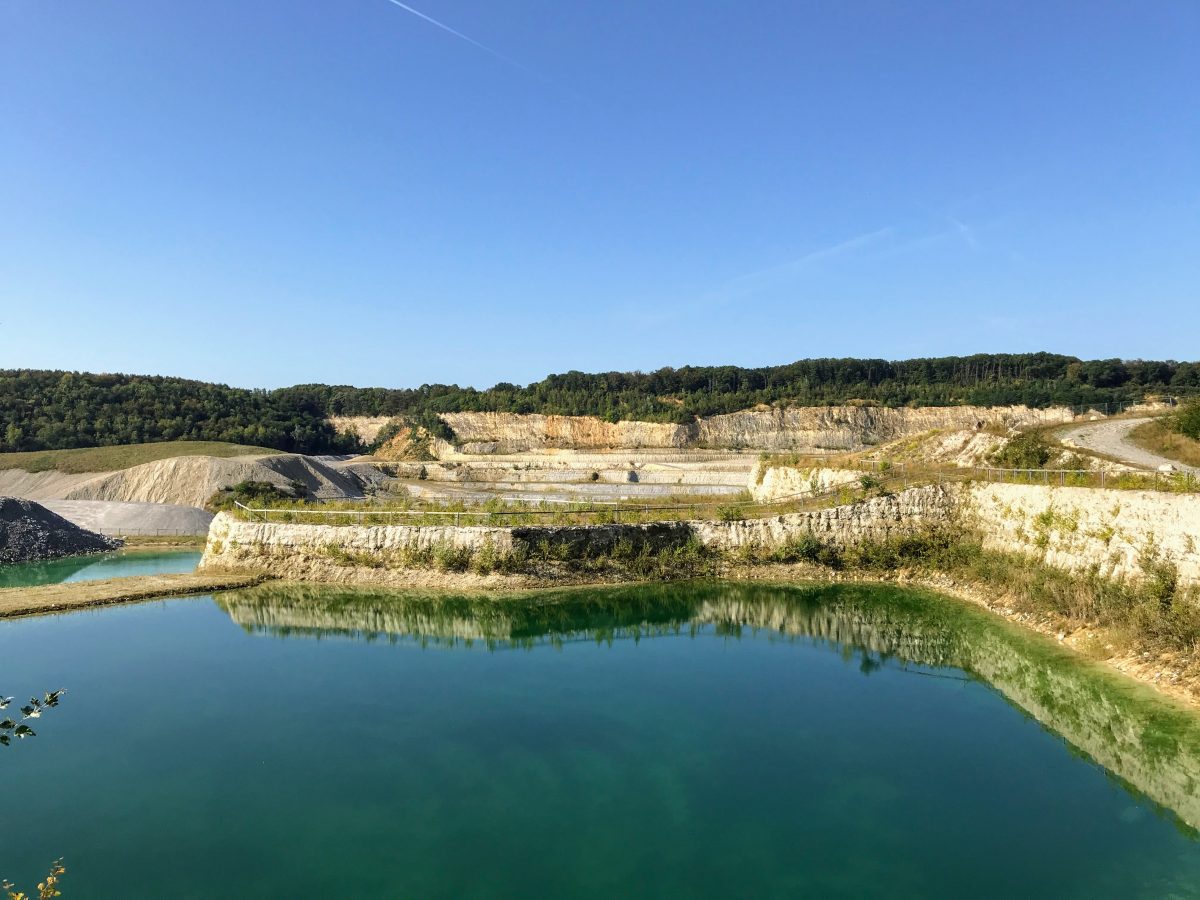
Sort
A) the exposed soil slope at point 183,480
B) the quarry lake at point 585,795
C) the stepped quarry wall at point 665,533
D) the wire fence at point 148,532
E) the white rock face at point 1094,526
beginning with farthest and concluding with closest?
the exposed soil slope at point 183,480
the wire fence at point 148,532
the stepped quarry wall at point 665,533
the white rock face at point 1094,526
the quarry lake at point 585,795

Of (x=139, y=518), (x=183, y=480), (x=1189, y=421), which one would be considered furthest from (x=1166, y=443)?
(x=183, y=480)

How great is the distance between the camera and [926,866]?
9.05 meters

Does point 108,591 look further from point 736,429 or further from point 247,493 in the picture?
point 736,429

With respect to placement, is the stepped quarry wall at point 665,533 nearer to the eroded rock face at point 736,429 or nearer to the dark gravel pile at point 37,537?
the dark gravel pile at point 37,537

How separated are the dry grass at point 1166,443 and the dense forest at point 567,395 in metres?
51.0

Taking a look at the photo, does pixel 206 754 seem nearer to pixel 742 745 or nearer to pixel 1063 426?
pixel 742 745

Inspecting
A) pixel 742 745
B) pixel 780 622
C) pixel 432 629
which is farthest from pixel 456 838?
pixel 780 622

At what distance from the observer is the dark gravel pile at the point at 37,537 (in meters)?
36.6

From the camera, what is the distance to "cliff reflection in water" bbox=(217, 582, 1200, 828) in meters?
12.2

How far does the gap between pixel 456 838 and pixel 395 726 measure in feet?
14.1

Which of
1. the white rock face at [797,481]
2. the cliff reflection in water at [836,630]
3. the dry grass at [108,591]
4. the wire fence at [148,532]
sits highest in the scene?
the white rock face at [797,481]

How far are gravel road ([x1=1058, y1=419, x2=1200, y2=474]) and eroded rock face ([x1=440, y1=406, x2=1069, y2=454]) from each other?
59483mm

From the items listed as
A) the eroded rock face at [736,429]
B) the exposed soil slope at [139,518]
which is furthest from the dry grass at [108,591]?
the eroded rock face at [736,429]

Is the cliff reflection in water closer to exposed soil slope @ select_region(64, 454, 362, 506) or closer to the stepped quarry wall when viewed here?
the stepped quarry wall
